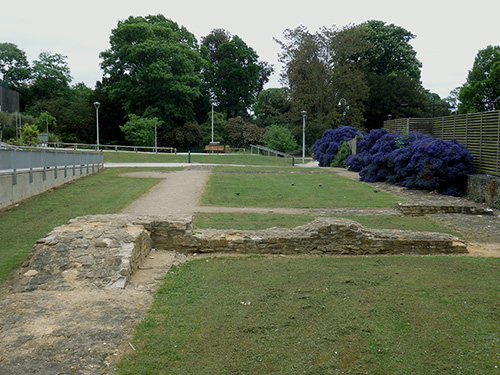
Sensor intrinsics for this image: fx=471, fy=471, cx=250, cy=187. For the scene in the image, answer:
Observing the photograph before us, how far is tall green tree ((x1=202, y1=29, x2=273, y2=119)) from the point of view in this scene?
2904 inches

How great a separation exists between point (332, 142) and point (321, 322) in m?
35.2

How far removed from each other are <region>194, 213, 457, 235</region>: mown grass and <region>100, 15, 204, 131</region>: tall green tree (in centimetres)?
4614

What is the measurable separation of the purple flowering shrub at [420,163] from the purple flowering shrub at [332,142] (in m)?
12.3

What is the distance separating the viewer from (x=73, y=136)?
59.8m

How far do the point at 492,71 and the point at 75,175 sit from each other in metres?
42.1

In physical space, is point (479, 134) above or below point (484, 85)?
below

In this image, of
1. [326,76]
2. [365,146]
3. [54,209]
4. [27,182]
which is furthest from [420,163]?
[326,76]

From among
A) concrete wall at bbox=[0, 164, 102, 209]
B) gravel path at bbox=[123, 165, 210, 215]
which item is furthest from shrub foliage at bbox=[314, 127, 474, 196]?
concrete wall at bbox=[0, 164, 102, 209]

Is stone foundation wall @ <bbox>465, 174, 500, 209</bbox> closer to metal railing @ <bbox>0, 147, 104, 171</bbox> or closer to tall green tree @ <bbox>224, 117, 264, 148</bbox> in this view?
metal railing @ <bbox>0, 147, 104, 171</bbox>

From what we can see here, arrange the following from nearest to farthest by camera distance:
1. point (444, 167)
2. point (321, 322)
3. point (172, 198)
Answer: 1. point (321, 322)
2. point (172, 198)
3. point (444, 167)

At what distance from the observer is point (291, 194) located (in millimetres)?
18906

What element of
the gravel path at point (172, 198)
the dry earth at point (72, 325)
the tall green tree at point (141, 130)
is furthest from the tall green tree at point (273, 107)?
the dry earth at point (72, 325)

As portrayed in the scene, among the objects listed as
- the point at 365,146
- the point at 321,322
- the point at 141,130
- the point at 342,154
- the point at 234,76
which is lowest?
the point at 321,322

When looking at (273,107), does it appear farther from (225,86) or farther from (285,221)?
(285,221)
